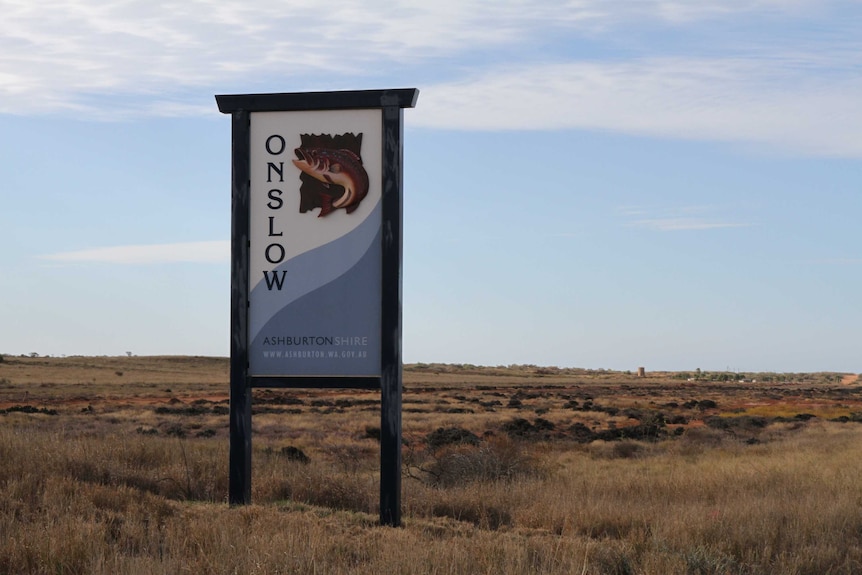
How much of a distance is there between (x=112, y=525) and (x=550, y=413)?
36823mm

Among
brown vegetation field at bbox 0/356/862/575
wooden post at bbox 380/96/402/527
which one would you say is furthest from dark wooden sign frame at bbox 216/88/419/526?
brown vegetation field at bbox 0/356/862/575

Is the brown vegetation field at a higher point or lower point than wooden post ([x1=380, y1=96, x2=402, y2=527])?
lower

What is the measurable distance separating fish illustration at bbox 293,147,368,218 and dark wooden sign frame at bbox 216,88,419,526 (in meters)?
0.31

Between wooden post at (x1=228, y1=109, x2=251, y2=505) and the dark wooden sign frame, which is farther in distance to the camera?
wooden post at (x1=228, y1=109, x2=251, y2=505)

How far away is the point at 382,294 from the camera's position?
373 inches

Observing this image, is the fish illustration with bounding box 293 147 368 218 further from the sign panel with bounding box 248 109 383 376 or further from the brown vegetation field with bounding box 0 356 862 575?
the brown vegetation field with bounding box 0 356 862 575

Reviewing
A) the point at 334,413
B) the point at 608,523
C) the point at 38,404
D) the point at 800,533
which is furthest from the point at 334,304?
the point at 38,404

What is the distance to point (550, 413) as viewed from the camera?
142 ft

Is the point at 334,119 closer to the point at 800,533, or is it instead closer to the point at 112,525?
the point at 112,525

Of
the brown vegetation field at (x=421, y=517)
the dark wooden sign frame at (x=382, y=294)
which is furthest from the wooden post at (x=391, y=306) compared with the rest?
the brown vegetation field at (x=421, y=517)

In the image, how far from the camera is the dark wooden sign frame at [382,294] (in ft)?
30.7

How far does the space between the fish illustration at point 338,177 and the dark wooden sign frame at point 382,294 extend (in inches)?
12.0

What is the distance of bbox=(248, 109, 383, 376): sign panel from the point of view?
31.6 feet

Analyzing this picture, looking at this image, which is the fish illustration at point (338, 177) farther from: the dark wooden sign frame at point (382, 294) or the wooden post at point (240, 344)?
the wooden post at point (240, 344)
